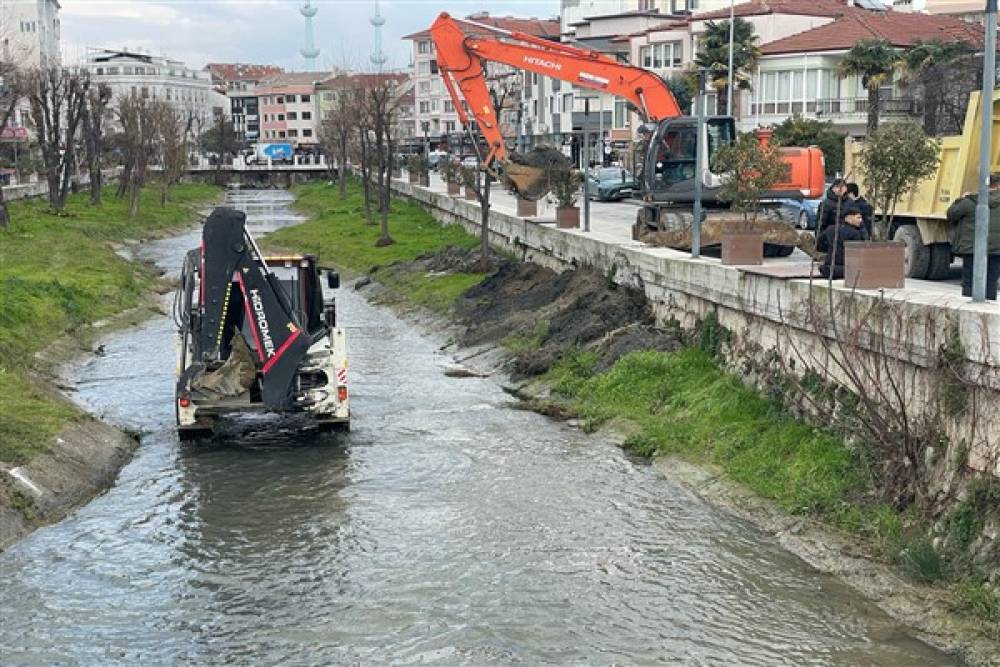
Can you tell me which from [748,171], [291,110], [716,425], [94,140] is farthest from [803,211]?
[291,110]

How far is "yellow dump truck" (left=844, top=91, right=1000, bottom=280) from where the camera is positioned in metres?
20.4

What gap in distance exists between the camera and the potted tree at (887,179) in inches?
632

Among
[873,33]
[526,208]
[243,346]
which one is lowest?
[243,346]

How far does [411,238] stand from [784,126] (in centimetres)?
1852

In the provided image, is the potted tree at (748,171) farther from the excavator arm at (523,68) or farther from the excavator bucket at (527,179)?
the excavator bucket at (527,179)

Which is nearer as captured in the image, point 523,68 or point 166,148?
point 523,68

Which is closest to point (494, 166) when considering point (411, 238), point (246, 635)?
point (411, 238)

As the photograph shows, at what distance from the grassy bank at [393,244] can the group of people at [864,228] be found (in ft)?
53.8

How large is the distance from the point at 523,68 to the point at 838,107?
3131 centimetres

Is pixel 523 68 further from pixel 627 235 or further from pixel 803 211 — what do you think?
pixel 803 211

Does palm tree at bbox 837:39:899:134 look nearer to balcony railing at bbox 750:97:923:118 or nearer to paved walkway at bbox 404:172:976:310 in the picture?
balcony railing at bbox 750:97:923:118

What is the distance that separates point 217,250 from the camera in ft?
61.3

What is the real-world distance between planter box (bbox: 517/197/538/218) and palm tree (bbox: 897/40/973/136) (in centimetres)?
2103

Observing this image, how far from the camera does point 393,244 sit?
Result: 49062 millimetres
